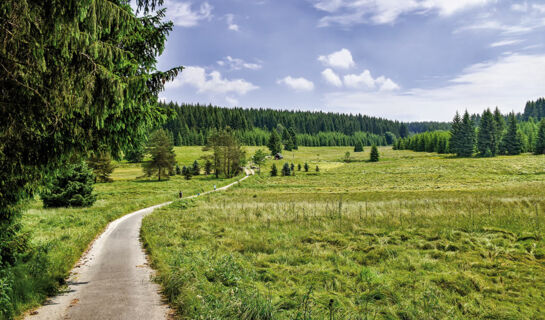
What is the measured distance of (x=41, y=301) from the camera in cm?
729

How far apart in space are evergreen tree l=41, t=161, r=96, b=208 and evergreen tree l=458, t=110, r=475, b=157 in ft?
348

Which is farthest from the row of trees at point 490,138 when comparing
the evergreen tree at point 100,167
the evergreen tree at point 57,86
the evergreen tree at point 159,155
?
the evergreen tree at point 57,86

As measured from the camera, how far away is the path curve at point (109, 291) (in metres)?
6.48

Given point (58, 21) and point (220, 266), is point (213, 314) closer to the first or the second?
point (220, 266)

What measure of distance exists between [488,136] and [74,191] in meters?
111

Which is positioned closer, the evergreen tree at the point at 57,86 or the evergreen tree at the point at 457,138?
the evergreen tree at the point at 57,86

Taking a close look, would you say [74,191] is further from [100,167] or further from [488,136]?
[488,136]

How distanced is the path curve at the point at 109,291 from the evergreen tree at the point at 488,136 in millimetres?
110551

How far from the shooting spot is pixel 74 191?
28734mm

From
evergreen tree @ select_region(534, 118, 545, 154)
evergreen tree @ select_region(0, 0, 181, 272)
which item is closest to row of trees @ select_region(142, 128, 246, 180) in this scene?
evergreen tree @ select_region(0, 0, 181, 272)

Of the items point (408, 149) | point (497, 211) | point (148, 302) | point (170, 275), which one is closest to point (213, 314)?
point (148, 302)

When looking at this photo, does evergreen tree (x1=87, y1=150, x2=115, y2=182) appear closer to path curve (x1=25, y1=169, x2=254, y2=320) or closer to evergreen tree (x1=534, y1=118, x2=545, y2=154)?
path curve (x1=25, y1=169, x2=254, y2=320)

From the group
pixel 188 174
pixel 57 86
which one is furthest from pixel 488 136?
pixel 57 86

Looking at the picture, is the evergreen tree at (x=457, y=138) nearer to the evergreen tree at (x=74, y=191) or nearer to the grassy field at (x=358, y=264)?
the grassy field at (x=358, y=264)
